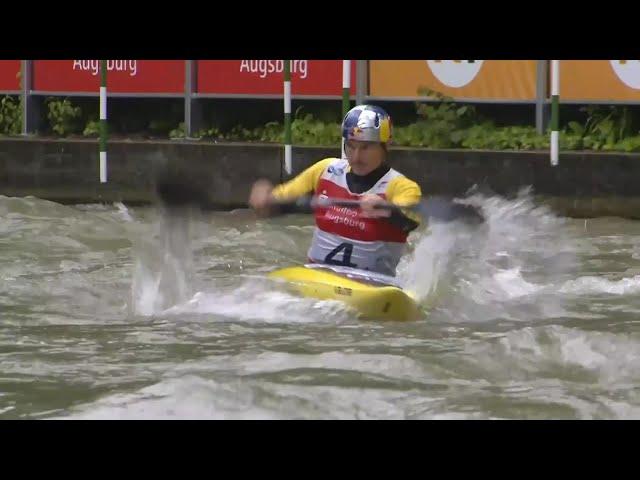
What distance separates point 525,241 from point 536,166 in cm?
194

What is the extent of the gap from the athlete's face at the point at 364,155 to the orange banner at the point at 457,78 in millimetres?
5541

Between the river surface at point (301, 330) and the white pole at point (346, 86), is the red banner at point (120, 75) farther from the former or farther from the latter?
the river surface at point (301, 330)

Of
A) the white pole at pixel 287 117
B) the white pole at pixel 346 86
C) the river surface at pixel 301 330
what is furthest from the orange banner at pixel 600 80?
the white pole at pixel 287 117

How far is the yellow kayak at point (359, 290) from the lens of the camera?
25.6 ft

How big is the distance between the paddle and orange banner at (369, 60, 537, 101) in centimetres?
540

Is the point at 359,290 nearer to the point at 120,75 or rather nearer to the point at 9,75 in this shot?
the point at 120,75

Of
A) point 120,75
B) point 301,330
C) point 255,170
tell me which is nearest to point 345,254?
point 301,330

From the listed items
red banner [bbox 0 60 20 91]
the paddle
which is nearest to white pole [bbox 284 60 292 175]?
red banner [bbox 0 60 20 91]

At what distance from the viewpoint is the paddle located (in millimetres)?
8102

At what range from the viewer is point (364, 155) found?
27.0 feet

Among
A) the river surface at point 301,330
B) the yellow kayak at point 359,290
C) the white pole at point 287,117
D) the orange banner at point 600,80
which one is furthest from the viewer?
the white pole at point 287,117

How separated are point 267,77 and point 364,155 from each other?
6333 millimetres

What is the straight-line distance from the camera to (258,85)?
47.4ft

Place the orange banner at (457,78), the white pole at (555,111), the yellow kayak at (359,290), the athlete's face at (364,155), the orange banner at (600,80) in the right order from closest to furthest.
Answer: the yellow kayak at (359,290)
the athlete's face at (364,155)
the white pole at (555,111)
the orange banner at (600,80)
the orange banner at (457,78)
